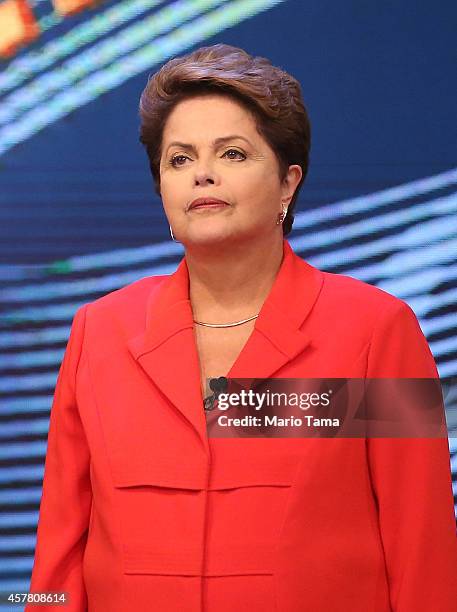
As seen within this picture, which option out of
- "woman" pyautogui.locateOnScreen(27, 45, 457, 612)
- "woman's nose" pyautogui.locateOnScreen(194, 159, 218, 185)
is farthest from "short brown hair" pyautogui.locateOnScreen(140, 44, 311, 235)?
"woman's nose" pyautogui.locateOnScreen(194, 159, 218, 185)

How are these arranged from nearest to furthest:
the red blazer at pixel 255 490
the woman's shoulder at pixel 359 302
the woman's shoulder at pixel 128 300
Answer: the red blazer at pixel 255 490
the woman's shoulder at pixel 359 302
the woman's shoulder at pixel 128 300

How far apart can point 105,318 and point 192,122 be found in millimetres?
425

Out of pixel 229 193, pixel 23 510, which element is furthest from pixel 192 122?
pixel 23 510

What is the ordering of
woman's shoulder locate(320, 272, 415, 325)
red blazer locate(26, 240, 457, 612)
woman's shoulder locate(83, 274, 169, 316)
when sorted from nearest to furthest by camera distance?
red blazer locate(26, 240, 457, 612) < woman's shoulder locate(320, 272, 415, 325) < woman's shoulder locate(83, 274, 169, 316)

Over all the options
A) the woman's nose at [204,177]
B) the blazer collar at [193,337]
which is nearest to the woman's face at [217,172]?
the woman's nose at [204,177]

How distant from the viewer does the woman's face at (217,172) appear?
200cm

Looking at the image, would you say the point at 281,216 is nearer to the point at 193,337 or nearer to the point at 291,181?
the point at 291,181

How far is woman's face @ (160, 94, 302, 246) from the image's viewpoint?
2.00 meters

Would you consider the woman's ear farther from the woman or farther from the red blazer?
the red blazer

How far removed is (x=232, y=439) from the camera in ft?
6.56

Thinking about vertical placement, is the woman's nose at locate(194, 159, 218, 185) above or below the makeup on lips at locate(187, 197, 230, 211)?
above

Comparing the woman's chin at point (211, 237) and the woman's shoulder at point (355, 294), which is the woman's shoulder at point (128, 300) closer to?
the woman's chin at point (211, 237)

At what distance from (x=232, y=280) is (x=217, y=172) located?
0.22 metres

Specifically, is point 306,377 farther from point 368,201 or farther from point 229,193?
point 368,201
